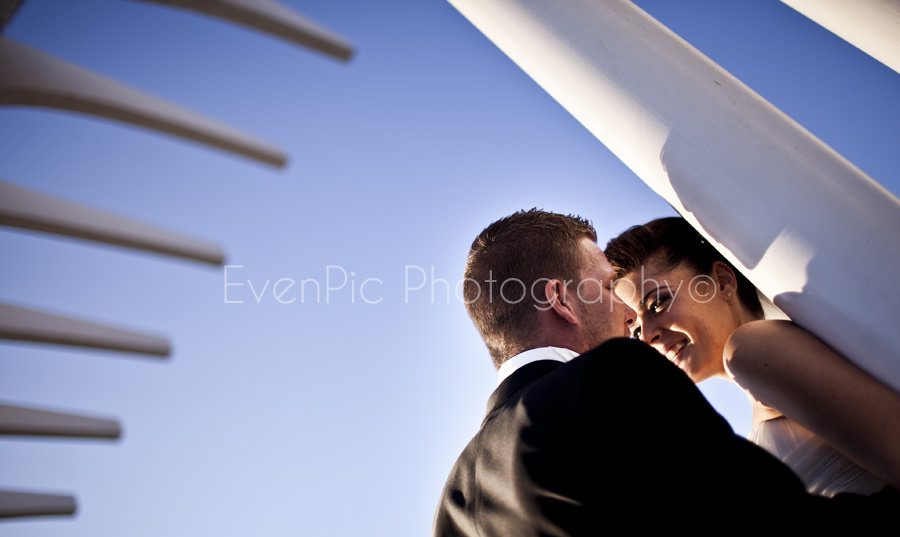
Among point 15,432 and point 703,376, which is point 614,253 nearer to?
point 703,376

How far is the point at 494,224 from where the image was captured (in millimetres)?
8477

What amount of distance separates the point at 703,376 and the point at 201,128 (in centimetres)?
645

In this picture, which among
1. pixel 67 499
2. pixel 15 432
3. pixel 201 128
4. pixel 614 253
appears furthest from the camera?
pixel 614 253

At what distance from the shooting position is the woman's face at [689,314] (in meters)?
8.11

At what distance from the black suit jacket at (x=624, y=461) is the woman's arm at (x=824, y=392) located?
607 millimetres

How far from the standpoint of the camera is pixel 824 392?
203 inches

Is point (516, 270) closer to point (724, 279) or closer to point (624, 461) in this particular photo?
point (724, 279)

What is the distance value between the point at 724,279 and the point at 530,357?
305cm

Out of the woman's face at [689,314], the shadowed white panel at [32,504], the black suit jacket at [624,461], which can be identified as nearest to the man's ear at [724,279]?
the woman's face at [689,314]

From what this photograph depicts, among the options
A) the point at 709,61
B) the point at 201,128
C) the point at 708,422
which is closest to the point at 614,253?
the point at 709,61

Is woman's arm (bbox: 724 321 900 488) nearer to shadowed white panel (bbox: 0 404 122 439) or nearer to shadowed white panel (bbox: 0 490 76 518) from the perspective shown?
shadowed white panel (bbox: 0 404 122 439)

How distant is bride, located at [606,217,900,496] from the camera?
5.02 meters

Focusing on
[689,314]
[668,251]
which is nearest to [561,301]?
[689,314]

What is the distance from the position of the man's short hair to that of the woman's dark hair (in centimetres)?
51
